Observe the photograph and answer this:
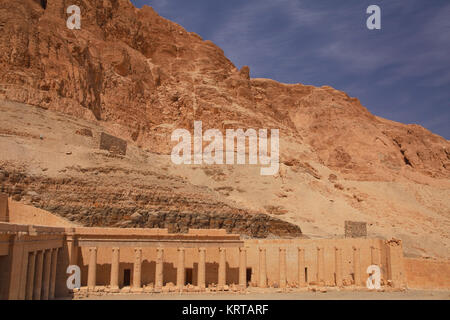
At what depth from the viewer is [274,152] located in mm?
→ 89875

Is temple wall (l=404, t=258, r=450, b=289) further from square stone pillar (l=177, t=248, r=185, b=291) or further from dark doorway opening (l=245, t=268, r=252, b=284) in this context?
square stone pillar (l=177, t=248, r=185, b=291)

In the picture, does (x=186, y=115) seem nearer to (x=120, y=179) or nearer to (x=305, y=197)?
(x=305, y=197)

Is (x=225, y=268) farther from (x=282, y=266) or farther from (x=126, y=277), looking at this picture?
(x=126, y=277)

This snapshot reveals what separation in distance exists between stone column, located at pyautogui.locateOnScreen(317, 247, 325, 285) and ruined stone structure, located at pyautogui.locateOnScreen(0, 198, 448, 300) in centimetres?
7

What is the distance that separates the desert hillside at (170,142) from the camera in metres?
40.5

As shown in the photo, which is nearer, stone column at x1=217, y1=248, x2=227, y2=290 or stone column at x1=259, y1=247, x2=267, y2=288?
stone column at x1=217, y1=248, x2=227, y2=290

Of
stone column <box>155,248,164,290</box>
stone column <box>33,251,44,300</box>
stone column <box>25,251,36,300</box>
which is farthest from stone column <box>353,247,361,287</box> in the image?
stone column <box>25,251,36,300</box>

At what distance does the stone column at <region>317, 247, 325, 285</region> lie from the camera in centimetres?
3431

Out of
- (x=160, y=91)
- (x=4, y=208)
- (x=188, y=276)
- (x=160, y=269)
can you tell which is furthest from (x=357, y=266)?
(x=160, y=91)

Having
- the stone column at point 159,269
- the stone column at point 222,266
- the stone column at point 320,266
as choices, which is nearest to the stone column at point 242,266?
the stone column at point 222,266

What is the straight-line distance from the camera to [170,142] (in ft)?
307

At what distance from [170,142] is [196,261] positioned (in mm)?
62390

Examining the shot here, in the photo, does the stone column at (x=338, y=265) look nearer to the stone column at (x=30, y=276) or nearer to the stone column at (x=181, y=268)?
the stone column at (x=181, y=268)

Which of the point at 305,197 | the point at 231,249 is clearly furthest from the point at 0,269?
the point at 305,197
